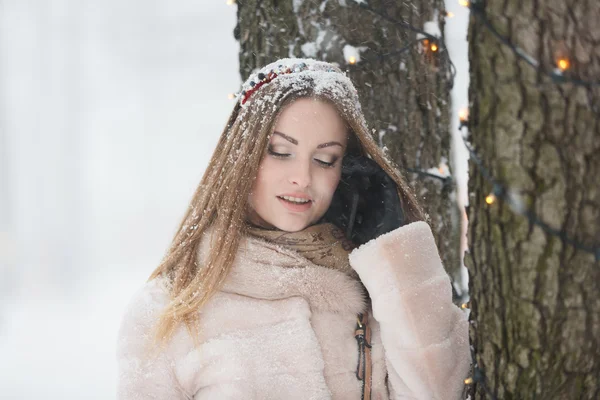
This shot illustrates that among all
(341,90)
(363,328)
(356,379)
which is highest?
(341,90)

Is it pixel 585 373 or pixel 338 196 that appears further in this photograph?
pixel 338 196

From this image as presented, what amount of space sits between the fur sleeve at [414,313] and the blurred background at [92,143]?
22.3 ft

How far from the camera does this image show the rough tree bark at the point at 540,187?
1485 mm

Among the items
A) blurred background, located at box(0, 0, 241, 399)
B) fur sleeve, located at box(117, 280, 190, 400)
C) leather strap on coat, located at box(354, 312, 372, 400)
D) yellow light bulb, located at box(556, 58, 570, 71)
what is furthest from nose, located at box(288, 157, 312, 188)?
blurred background, located at box(0, 0, 241, 399)

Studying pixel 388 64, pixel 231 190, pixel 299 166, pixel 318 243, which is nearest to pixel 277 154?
pixel 299 166

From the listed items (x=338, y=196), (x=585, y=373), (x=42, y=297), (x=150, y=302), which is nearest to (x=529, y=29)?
(x=585, y=373)

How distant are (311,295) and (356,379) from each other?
324 mm

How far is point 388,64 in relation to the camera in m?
Result: 2.97

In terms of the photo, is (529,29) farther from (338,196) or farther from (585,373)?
(338,196)

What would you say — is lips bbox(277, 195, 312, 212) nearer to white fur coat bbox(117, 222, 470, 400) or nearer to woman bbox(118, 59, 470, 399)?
woman bbox(118, 59, 470, 399)

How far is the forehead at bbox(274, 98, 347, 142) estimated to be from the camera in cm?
225

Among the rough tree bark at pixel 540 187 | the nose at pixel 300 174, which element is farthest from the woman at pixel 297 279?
the rough tree bark at pixel 540 187

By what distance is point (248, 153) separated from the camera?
2.25 m

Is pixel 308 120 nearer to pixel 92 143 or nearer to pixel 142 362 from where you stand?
pixel 142 362
